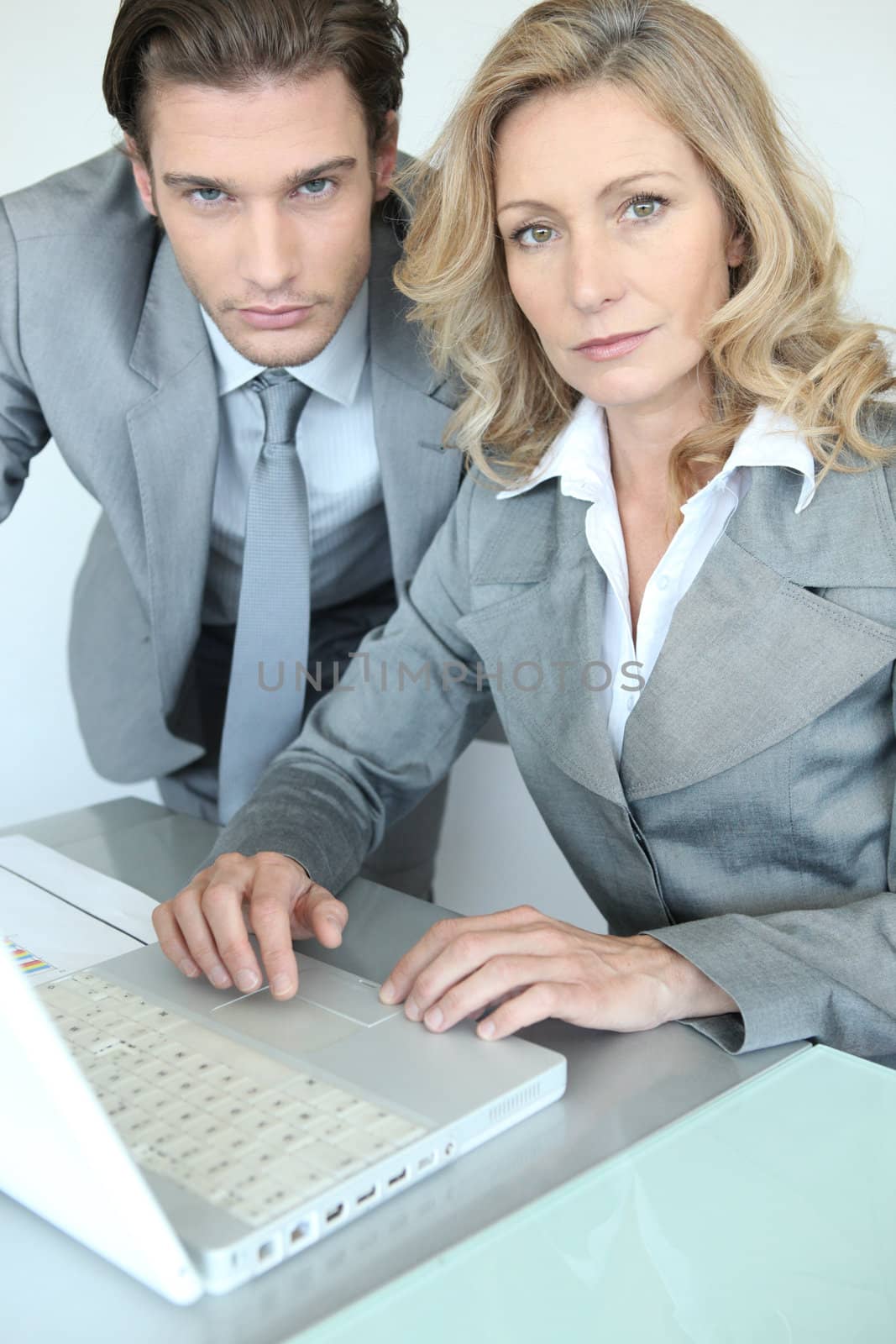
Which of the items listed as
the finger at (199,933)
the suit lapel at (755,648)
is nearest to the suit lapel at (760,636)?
the suit lapel at (755,648)

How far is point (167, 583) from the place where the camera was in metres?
1.63

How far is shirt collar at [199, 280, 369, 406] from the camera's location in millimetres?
1584

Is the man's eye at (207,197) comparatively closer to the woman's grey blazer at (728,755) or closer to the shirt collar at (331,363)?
the shirt collar at (331,363)

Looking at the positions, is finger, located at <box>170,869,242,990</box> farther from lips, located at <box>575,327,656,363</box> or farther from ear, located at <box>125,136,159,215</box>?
ear, located at <box>125,136,159,215</box>

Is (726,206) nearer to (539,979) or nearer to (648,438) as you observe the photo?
(648,438)

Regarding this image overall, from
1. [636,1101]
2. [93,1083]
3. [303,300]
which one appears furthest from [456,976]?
[303,300]

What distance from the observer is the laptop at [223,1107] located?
2.03ft

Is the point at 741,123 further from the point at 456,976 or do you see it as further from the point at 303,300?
the point at 456,976

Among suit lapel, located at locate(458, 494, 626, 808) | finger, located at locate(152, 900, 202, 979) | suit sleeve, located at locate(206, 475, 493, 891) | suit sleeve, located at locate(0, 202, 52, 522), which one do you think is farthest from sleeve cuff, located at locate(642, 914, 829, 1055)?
suit sleeve, located at locate(0, 202, 52, 522)

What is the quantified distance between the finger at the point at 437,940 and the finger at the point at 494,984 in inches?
1.2

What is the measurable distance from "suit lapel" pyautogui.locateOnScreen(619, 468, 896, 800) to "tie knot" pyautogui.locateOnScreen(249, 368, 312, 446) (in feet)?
2.13

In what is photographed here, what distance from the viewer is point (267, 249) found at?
1.43 meters

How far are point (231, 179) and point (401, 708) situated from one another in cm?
58

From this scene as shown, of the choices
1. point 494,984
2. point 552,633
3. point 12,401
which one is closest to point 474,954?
point 494,984
